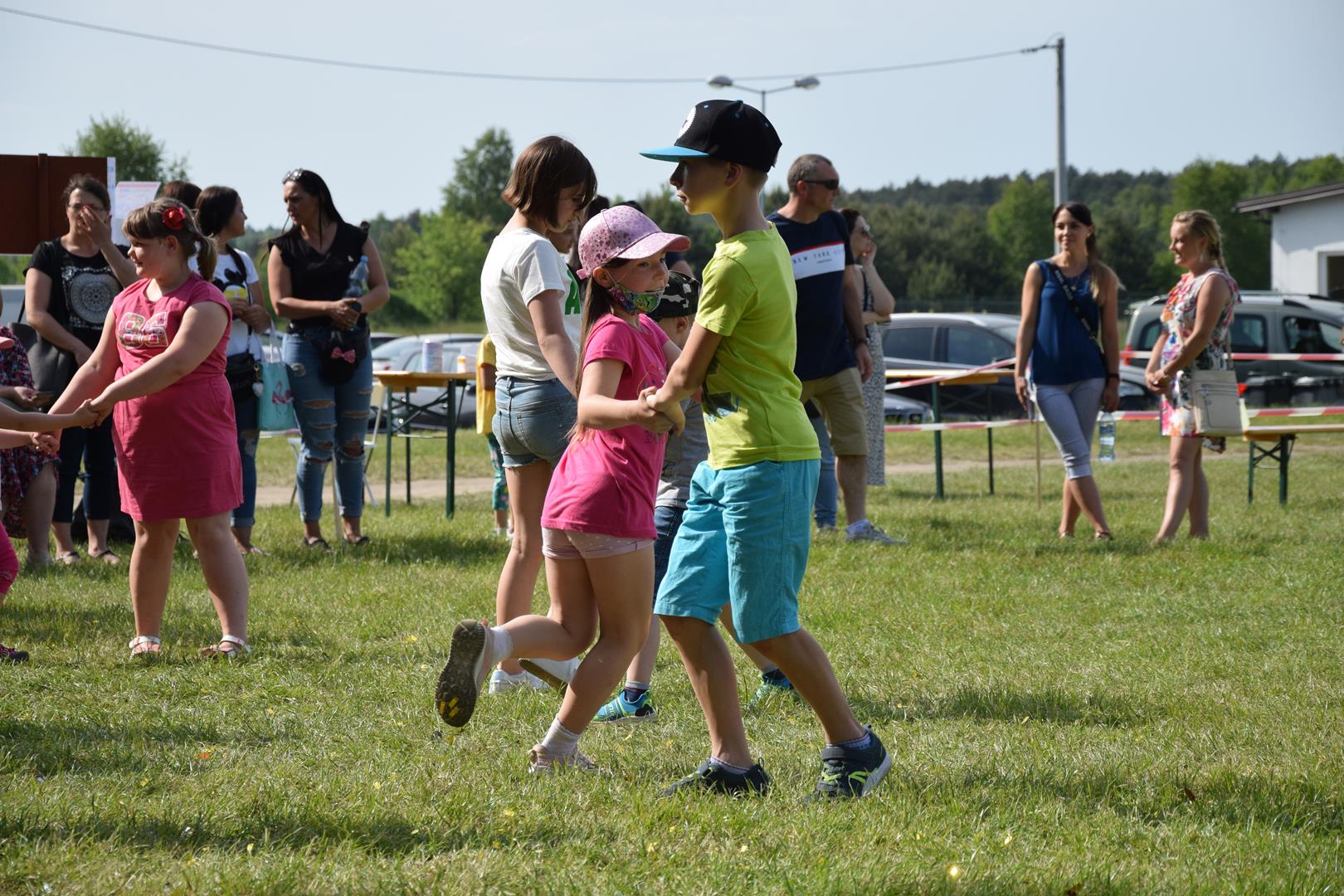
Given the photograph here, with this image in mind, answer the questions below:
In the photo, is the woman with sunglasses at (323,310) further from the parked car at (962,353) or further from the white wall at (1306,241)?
the white wall at (1306,241)

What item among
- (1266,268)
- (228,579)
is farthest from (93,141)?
(1266,268)

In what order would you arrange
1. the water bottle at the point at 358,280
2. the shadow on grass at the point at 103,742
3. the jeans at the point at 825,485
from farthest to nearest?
1. the jeans at the point at 825,485
2. the water bottle at the point at 358,280
3. the shadow on grass at the point at 103,742

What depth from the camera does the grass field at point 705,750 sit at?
123 inches

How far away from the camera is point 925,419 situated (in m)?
19.8

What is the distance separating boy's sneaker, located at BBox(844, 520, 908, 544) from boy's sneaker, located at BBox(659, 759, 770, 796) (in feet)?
16.0

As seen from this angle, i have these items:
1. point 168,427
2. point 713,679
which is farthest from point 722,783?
point 168,427

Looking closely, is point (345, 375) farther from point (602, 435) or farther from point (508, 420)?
point (602, 435)

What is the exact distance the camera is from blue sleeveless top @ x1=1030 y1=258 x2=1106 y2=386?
8414 millimetres

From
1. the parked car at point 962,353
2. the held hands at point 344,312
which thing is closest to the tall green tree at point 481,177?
the parked car at point 962,353

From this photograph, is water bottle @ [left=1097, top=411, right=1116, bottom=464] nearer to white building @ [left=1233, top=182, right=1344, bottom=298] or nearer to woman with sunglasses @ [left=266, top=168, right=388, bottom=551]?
woman with sunglasses @ [left=266, top=168, right=388, bottom=551]

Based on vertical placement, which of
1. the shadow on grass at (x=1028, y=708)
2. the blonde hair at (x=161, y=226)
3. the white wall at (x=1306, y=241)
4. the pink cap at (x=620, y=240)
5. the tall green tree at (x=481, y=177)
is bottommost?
the shadow on grass at (x=1028, y=708)

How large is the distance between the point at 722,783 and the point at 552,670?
32.2 inches

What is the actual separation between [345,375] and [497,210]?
93610 millimetres

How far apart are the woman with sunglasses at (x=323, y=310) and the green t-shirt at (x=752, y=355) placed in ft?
16.1
